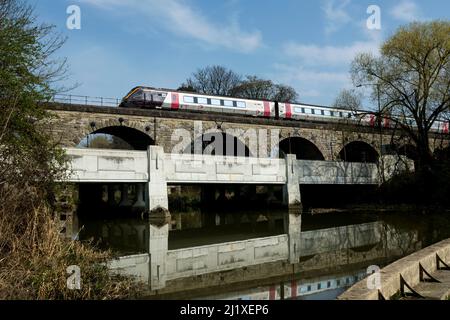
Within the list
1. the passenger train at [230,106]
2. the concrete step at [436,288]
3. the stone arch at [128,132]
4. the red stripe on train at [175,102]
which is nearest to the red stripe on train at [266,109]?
the passenger train at [230,106]

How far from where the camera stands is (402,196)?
1094 inches

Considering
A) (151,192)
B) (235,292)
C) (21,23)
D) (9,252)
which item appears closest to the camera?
(9,252)

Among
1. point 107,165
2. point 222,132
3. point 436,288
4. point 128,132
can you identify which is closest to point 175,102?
point 222,132

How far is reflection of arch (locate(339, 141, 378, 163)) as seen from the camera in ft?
117

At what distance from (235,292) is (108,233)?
981 centimetres

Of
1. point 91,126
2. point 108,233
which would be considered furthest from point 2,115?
point 91,126

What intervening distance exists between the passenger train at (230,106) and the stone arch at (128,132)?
230cm

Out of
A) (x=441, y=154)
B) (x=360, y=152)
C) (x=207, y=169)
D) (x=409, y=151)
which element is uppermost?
(x=360, y=152)

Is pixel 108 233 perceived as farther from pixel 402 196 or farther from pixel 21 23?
pixel 402 196

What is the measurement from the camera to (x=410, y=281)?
6641 millimetres

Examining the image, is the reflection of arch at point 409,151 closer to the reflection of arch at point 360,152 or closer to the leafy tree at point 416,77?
the leafy tree at point 416,77

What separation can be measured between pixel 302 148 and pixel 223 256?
23.6 meters

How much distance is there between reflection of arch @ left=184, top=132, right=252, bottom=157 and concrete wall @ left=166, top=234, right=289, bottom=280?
15.6m

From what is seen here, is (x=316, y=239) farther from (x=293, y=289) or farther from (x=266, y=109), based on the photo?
(x=266, y=109)
